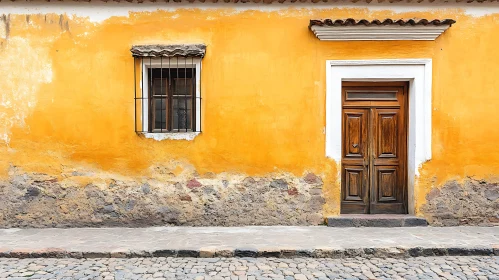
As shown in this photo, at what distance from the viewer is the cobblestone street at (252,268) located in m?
3.92

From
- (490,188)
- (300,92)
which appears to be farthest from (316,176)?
(490,188)

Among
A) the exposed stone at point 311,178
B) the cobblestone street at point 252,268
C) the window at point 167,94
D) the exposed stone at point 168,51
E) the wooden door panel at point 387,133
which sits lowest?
the cobblestone street at point 252,268

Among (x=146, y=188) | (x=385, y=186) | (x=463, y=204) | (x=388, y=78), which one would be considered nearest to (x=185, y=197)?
(x=146, y=188)

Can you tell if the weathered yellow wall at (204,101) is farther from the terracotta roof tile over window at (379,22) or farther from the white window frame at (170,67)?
the terracotta roof tile over window at (379,22)

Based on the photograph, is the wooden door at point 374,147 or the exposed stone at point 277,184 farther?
the wooden door at point 374,147

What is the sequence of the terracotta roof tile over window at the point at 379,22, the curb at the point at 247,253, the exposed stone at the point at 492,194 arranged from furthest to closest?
the exposed stone at the point at 492,194 < the terracotta roof tile over window at the point at 379,22 < the curb at the point at 247,253

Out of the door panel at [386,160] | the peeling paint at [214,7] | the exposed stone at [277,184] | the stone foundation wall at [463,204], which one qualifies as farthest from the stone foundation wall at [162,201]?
the peeling paint at [214,7]

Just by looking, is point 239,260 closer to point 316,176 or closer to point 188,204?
point 188,204

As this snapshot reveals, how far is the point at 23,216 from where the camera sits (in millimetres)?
5742

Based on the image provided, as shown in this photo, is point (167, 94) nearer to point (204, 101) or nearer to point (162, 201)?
point (204, 101)

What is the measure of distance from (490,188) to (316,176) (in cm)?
282

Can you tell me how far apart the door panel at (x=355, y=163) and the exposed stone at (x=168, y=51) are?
268 cm

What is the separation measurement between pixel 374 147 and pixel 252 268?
3.15 m

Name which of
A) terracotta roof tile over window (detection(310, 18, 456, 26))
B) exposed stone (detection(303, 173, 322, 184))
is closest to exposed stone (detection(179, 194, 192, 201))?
exposed stone (detection(303, 173, 322, 184))
